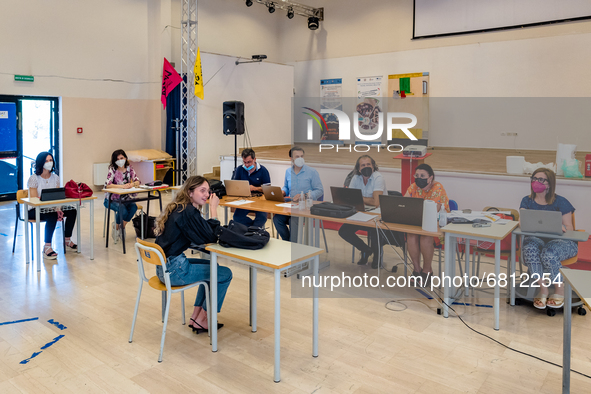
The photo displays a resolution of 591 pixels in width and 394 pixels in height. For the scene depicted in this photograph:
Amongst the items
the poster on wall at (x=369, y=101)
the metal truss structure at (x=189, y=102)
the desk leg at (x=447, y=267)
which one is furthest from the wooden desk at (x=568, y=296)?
the poster on wall at (x=369, y=101)

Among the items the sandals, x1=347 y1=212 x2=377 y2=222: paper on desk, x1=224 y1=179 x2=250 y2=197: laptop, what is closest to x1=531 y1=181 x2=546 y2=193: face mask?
the sandals

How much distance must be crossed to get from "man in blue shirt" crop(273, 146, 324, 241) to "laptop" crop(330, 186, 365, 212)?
Result: 308 millimetres

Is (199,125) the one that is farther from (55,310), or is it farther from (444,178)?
(55,310)

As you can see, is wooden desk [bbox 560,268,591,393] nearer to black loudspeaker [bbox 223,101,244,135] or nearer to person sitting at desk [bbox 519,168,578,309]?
person sitting at desk [bbox 519,168,578,309]

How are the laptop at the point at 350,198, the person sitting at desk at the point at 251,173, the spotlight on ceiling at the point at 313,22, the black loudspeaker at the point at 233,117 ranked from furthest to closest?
the spotlight on ceiling at the point at 313,22 → the black loudspeaker at the point at 233,117 → the person sitting at desk at the point at 251,173 → the laptop at the point at 350,198

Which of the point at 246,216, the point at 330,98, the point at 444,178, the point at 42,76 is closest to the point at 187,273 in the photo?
the point at 246,216

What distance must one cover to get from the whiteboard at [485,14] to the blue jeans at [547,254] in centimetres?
717

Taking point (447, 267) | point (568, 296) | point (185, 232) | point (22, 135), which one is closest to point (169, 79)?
point (22, 135)

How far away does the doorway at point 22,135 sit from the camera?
29.6 feet

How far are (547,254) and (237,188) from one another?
3.27 m

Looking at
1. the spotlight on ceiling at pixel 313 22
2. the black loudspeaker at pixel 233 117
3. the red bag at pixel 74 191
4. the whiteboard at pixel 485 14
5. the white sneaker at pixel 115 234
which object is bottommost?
the white sneaker at pixel 115 234

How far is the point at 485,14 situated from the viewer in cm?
1016

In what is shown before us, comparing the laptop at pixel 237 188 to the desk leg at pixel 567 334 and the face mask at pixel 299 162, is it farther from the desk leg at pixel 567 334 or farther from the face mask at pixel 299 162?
the desk leg at pixel 567 334

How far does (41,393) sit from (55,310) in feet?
4.43
